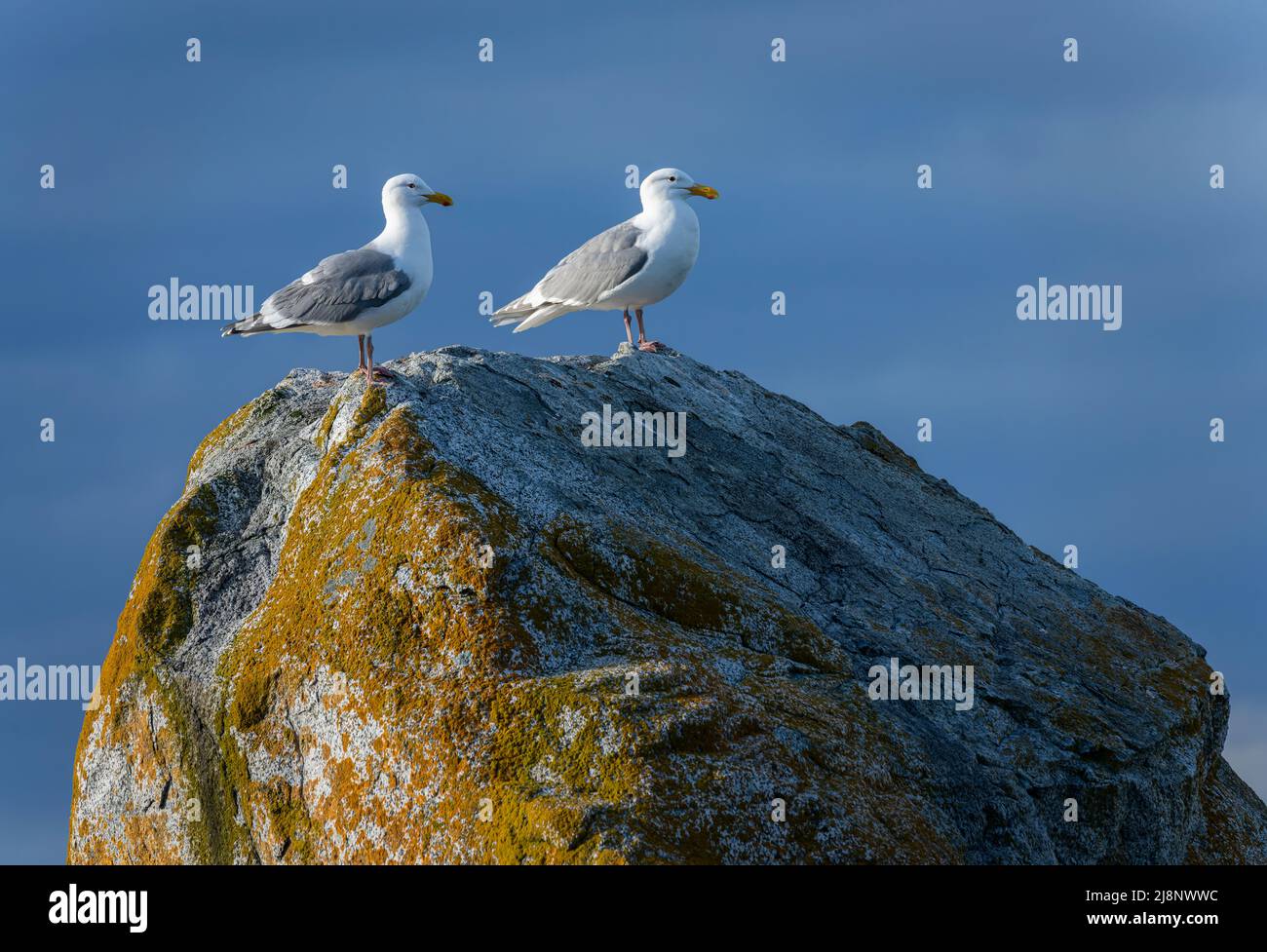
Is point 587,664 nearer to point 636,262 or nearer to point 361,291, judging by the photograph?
point 361,291

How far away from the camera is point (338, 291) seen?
42.0 feet

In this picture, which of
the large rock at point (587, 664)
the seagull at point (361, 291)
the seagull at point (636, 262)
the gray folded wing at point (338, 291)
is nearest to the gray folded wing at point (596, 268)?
the seagull at point (636, 262)

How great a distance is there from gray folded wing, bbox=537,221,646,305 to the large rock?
9.25 ft

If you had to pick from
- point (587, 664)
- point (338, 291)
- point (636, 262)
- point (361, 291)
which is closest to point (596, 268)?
point (636, 262)

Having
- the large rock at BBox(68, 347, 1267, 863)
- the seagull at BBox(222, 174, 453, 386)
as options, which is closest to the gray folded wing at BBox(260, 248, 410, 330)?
the seagull at BBox(222, 174, 453, 386)

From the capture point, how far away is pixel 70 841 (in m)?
10.5

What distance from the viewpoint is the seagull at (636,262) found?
1502 centimetres

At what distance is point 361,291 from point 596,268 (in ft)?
10.8

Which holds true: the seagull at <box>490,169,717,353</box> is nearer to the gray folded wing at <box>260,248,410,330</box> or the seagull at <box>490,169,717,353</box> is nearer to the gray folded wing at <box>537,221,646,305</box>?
the gray folded wing at <box>537,221,646,305</box>

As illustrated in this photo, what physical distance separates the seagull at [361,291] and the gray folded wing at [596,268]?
2119 millimetres

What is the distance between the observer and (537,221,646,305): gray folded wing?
591 inches

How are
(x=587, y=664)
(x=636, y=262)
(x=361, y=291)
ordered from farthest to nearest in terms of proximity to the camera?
(x=636, y=262) → (x=361, y=291) → (x=587, y=664)
